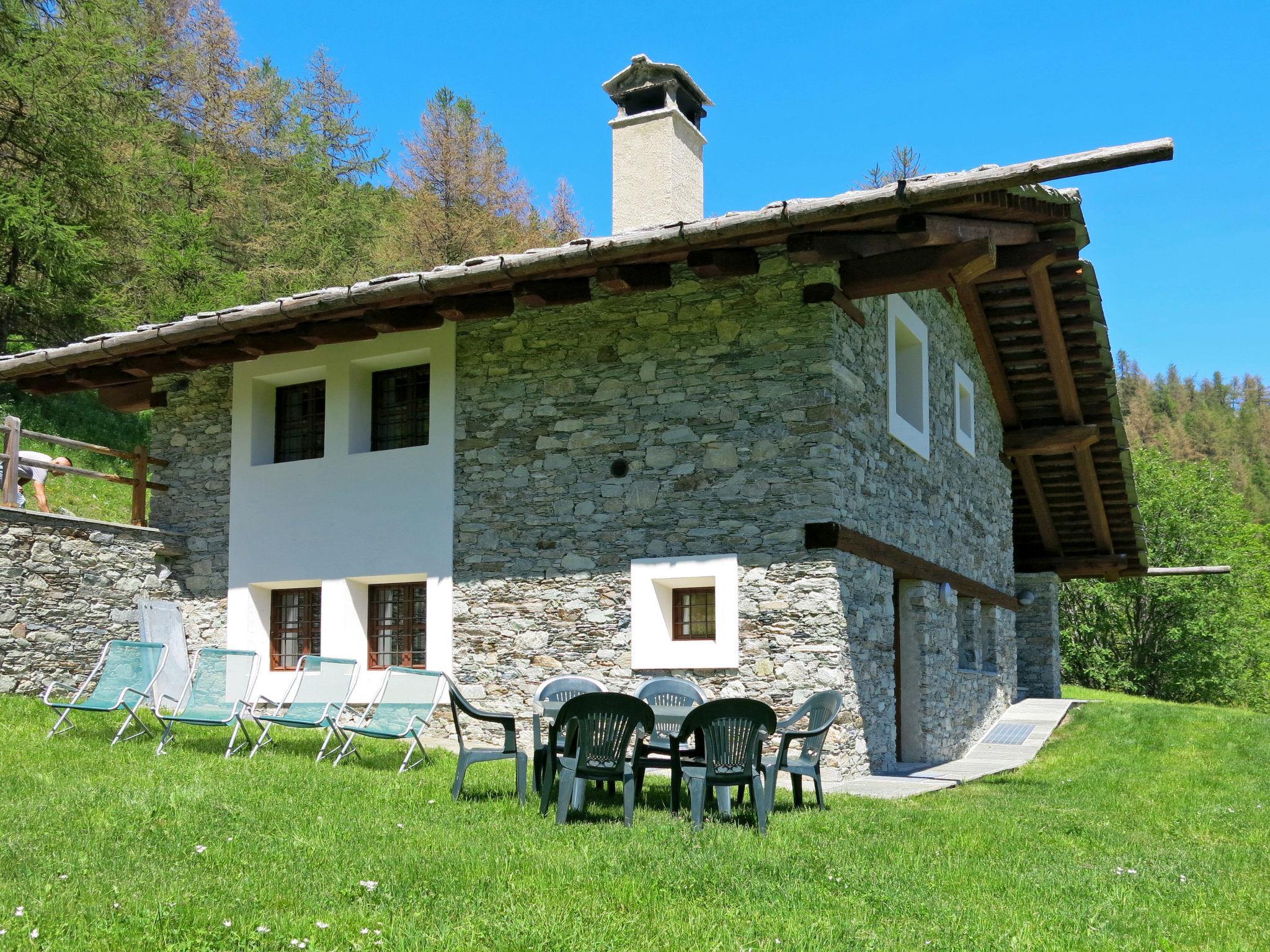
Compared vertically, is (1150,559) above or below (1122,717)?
above

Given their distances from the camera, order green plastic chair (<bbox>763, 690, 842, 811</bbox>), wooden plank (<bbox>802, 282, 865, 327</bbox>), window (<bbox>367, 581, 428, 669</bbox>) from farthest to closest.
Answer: window (<bbox>367, 581, 428, 669</bbox>) → wooden plank (<bbox>802, 282, 865, 327</bbox>) → green plastic chair (<bbox>763, 690, 842, 811</bbox>)

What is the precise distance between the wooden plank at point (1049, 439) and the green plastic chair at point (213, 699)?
1030cm

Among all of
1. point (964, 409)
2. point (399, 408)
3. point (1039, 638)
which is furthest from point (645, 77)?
point (1039, 638)

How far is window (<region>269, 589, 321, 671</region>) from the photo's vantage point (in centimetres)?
1104

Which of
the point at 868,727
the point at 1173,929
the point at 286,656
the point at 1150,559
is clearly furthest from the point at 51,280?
the point at 1150,559

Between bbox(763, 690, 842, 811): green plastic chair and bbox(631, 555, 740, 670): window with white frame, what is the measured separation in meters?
1.66

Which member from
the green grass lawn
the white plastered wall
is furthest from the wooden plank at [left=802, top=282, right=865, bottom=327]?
the green grass lawn

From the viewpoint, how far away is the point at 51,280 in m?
17.6

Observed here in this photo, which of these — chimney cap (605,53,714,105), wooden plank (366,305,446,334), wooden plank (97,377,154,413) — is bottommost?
wooden plank (97,377,154,413)

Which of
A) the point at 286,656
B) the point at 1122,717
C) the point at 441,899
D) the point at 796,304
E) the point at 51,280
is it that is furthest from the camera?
the point at 51,280

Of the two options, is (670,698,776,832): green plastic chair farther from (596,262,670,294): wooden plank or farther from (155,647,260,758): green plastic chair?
(596,262,670,294): wooden plank

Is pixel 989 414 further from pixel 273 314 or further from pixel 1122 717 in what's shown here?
pixel 273 314

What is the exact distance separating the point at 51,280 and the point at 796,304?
43.3ft

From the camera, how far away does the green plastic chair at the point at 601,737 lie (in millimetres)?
6172
